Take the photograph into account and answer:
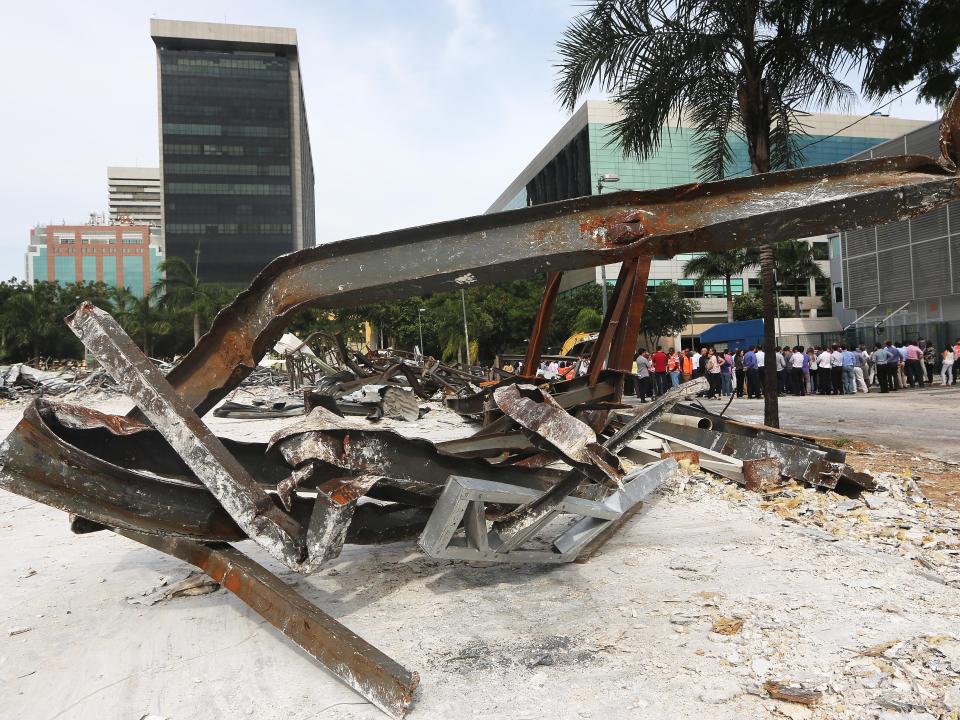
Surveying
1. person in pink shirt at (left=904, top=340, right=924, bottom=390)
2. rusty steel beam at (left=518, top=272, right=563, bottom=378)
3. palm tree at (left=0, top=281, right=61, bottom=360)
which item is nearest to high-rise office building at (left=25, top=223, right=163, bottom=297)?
palm tree at (left=0, top=281, right=61, bottom=360)

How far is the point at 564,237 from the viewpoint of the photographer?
2791 millimetres

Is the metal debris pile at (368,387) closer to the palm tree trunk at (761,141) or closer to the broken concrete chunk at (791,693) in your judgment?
the palm tree trunk at (761,141)

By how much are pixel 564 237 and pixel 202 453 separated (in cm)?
178

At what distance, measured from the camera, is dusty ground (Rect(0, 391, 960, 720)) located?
2381 millimetres

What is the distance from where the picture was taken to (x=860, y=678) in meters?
2.38

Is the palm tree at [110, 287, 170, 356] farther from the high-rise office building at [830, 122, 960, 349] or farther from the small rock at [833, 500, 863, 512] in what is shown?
the small rock at [833, 500, 863, 512]

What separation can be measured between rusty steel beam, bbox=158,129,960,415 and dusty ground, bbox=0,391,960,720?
3.94ft

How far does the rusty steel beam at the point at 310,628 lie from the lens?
2.34 meters

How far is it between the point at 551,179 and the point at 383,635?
66.3 m

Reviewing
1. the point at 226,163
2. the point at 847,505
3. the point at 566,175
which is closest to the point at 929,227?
the point at 847,505

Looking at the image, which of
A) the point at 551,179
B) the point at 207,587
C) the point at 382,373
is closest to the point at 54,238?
the point at 551,179

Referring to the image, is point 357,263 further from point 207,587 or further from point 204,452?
point 207,587

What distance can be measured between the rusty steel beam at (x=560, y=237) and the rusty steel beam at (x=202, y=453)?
31 cm

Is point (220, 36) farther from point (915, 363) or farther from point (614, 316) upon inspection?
point (614, 316)
